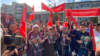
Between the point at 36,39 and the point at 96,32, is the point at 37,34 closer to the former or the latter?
Answer: the point at 36,39

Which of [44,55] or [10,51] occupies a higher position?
[10,51]

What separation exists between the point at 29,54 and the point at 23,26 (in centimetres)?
102

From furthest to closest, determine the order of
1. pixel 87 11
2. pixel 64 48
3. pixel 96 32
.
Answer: pixel 87 11, pixel 64 48, pixel 96 32

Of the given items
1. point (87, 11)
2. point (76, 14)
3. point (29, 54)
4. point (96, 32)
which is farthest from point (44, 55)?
point (87, 11)

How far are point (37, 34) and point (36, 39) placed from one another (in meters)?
0.23

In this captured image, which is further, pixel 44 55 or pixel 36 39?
pixel 44 55

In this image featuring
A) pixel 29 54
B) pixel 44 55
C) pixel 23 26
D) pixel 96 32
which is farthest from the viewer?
pixel 44 55

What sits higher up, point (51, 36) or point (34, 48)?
point (51, 36)

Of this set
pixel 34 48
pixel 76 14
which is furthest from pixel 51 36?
pixel 76 14

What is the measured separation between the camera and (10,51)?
6.40ft

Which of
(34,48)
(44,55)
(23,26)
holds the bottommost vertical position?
(44,55)

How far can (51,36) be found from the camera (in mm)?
3123

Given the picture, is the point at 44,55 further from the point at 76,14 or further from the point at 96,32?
the point at 76,14

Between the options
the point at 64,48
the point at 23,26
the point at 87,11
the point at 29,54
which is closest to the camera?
the point at 23,26
